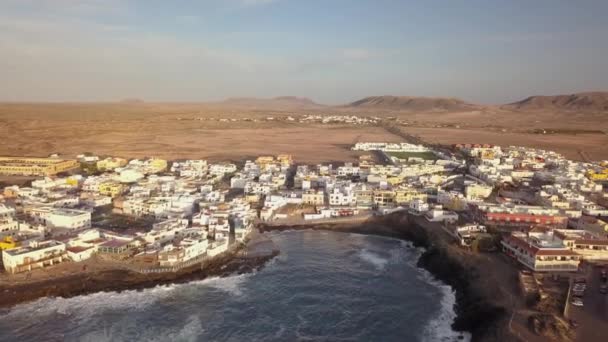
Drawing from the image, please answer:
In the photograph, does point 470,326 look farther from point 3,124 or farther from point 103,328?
point 3,124

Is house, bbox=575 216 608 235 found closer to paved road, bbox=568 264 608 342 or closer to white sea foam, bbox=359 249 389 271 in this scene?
paved road, bbox=568 264 608 342

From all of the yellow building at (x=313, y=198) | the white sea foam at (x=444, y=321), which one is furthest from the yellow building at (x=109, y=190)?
the white sea foam at (x=444, y=321)

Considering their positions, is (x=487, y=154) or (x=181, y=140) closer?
(x=487, y=154)

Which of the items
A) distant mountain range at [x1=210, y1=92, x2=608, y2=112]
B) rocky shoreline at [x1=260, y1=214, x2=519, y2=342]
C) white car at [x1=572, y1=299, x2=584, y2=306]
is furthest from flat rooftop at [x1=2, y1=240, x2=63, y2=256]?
distant mountain range at [x1=210, y1=92, x2=608, y2=112]

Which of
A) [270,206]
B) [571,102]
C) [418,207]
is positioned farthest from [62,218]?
[571,102]

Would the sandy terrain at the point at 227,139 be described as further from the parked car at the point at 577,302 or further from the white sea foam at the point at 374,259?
the parked car at the point at 577,302

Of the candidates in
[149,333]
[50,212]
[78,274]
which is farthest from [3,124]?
[149,333]

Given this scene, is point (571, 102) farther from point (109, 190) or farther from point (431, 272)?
point (109, 190)
